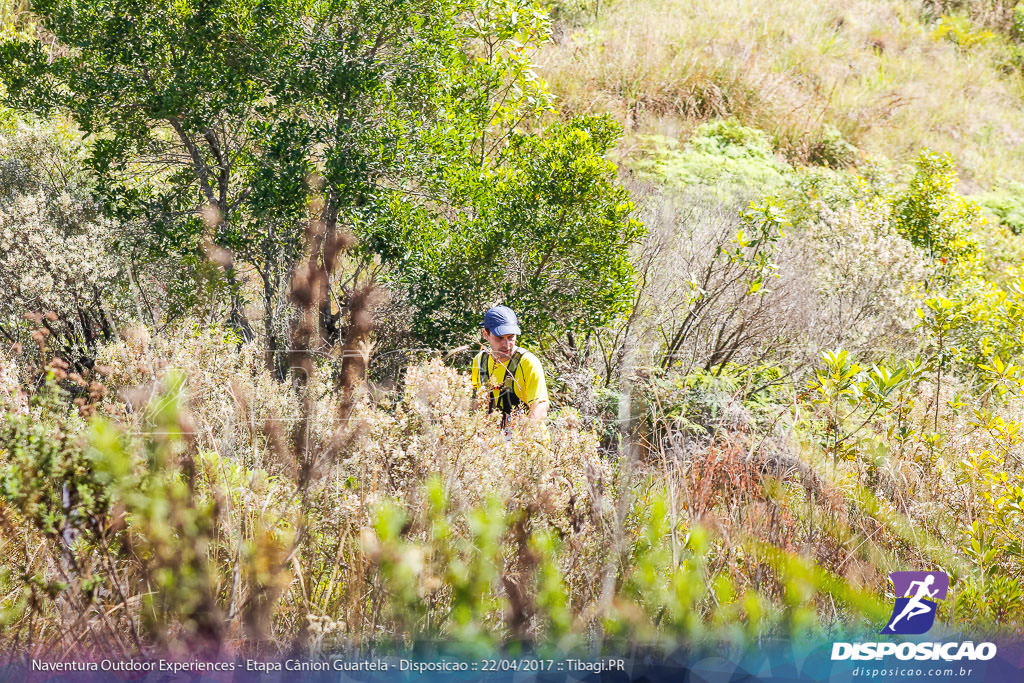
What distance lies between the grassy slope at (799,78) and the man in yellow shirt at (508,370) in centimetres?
728

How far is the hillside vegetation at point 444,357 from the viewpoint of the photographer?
2.07 metres

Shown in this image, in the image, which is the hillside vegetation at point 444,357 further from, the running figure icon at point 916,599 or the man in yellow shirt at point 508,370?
the man in yellow shirt at point 508,370

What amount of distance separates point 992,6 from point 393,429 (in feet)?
70.7

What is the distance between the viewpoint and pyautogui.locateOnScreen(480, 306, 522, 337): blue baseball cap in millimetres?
4305

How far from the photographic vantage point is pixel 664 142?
1138 centimetres

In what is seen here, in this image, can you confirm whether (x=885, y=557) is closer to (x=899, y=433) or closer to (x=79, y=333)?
(x=899, y=433)

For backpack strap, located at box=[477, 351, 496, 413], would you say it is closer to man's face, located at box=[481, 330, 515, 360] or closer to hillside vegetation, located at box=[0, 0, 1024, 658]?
man's face, located at box=[481, 330, 515, 360]

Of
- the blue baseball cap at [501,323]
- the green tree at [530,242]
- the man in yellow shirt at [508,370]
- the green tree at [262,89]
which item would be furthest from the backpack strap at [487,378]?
the green tree at [262,89]

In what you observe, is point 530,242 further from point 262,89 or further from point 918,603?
point 918,603

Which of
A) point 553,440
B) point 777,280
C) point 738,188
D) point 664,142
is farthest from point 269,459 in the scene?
point 664,142

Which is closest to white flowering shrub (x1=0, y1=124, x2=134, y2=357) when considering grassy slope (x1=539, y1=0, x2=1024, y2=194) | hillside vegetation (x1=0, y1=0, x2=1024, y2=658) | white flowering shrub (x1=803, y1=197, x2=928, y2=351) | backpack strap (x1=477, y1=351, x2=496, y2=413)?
hillside vegetation (x1=0, y1=0, x2=1024, y2=658)

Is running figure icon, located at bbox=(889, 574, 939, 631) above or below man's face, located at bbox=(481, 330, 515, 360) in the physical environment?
above

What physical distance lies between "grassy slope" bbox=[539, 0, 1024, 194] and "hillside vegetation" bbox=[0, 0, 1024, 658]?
0.65 m

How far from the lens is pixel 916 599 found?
2.67 m
